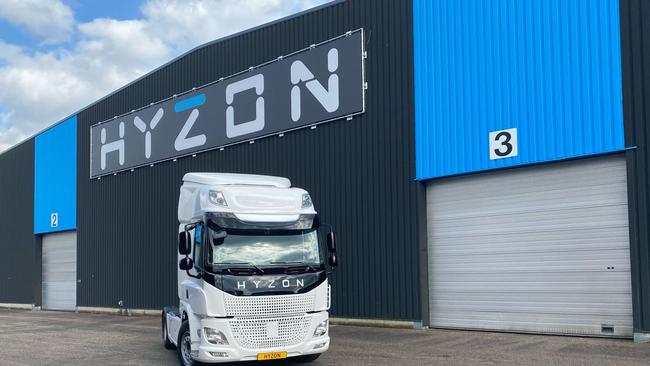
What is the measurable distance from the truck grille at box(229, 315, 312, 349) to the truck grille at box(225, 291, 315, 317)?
107 mm

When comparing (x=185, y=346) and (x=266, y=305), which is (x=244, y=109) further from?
(x=266, y=305)

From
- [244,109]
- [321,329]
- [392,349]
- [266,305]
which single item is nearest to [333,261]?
[321,329]

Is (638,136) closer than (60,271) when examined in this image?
Yes

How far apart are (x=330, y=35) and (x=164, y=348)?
10173mm

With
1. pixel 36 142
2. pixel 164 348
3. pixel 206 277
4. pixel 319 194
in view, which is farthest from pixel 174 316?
pixel 36 142

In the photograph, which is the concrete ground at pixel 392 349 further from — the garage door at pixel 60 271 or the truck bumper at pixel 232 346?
the garage door at pixel 60 271

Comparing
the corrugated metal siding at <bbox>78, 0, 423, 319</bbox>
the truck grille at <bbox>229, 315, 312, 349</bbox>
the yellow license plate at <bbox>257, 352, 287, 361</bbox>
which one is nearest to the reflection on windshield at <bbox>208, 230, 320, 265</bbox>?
the truck grille at <bbox>229, 315, 312, 349</bbox>

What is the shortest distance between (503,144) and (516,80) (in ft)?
4.89

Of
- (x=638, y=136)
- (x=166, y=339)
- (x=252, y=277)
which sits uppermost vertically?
(x=638, y=136)

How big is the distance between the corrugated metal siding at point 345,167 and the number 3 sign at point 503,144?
242cm

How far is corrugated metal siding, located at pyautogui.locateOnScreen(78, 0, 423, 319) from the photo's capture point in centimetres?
1744

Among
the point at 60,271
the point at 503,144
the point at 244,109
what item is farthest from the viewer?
the point at 60,271

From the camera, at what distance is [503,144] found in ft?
49.8

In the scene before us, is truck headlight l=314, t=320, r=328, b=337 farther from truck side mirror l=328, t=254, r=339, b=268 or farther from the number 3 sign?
the number 3 sign
